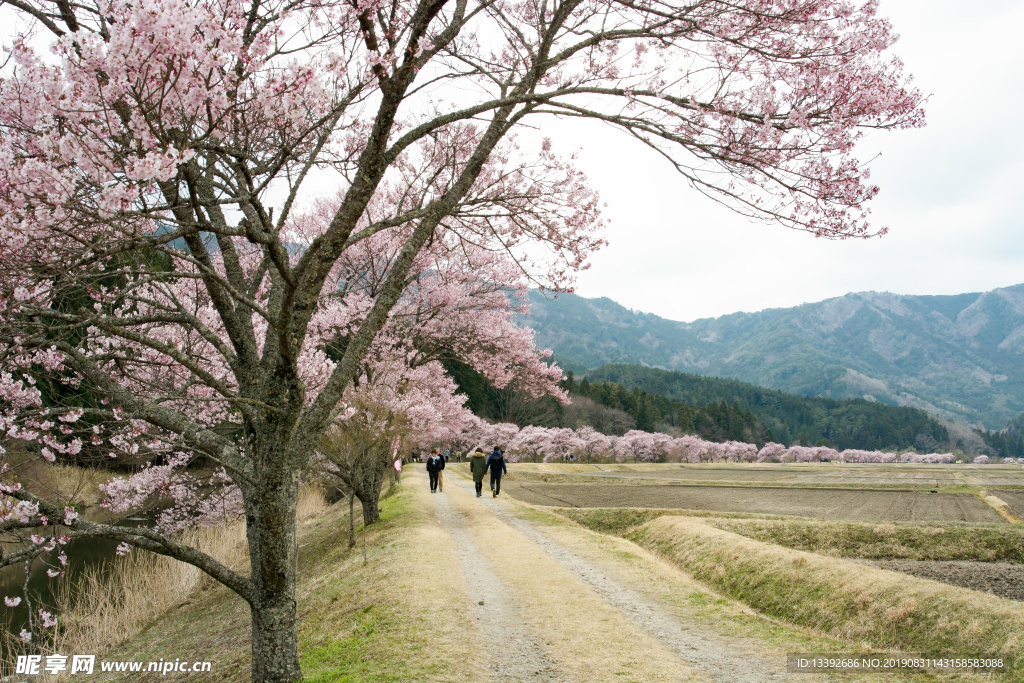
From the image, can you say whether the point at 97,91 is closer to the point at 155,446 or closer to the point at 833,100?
the point at 155,446

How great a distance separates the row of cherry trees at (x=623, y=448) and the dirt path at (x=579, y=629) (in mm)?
23396

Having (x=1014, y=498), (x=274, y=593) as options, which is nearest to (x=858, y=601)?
(x=274, y=593)

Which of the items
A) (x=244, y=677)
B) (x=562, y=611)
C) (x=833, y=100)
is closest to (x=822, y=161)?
(x=833, y=100)

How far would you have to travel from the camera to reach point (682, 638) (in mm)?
7117

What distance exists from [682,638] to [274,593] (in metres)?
5.10

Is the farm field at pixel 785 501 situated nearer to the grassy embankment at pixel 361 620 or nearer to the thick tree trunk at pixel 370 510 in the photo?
the thick tree trunk at pixel 370 510

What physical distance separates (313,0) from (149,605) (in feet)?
47.4

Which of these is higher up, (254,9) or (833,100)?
(254,9)

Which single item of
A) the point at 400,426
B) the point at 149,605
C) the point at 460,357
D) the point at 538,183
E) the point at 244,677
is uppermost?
the point at 538,183

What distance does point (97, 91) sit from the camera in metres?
3.50

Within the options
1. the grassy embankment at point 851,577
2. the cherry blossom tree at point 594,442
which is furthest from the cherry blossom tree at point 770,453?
the grassy embankment at point 851,577

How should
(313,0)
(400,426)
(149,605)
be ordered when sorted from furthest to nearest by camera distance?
(400,426) → (149,605) → (313,0)

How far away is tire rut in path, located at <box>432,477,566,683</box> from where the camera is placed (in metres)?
6.05

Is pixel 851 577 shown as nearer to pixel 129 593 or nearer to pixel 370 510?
pixel 370 510
